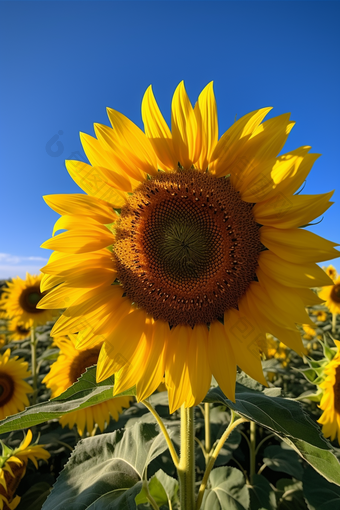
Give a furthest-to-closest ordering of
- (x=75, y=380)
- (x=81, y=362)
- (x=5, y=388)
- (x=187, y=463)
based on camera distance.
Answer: (x=5, y=388) < (x=81, y=362) < (x=75, y=380) < (x=187, y=463)

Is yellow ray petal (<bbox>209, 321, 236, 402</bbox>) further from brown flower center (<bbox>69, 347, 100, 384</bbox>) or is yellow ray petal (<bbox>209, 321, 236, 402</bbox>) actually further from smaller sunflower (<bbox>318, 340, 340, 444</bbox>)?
brown flower center (<bbox>69, 347, 100, 384</bbox>)

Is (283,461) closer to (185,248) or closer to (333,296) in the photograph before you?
(185,248)

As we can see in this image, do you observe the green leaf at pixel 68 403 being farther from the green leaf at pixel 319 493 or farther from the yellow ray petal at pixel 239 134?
the green leaf at pixel 319 493

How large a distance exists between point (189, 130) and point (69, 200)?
69 centimetres

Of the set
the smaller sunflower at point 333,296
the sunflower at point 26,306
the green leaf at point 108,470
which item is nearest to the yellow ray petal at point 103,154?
the green leaf at point 108,470

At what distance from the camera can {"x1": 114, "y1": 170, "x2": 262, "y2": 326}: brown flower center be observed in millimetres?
1678

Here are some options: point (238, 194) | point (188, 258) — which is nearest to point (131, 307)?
point (188, 258)

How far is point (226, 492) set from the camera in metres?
2.55

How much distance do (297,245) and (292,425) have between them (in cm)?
79

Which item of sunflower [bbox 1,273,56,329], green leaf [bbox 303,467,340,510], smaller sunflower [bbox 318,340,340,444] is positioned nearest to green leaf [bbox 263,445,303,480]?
green leaf [bbox 303,467,340,510]


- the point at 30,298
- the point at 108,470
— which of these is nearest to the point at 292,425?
the point at 108,470

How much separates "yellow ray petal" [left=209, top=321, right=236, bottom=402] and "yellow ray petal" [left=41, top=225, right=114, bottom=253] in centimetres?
75

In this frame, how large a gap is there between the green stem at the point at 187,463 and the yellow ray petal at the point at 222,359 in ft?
0.97

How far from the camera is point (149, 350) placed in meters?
1.79
